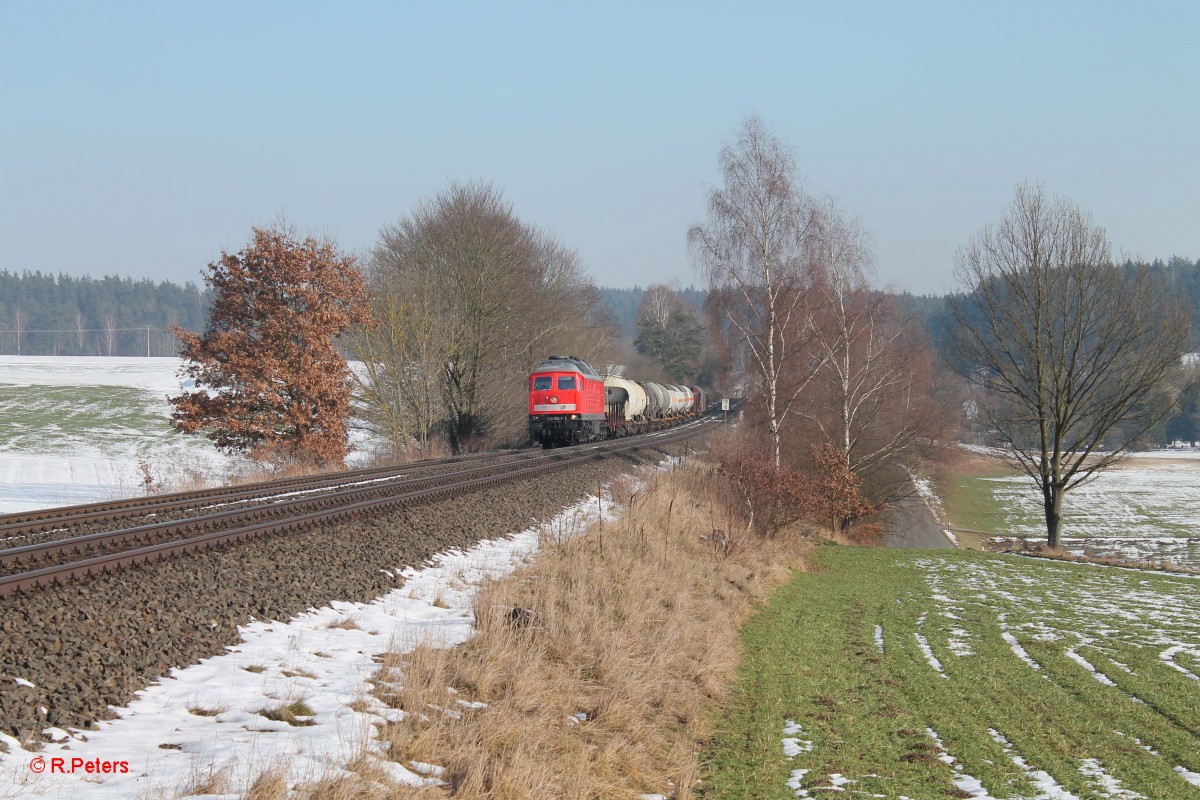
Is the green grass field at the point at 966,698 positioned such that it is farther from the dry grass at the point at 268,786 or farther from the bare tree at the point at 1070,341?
the bare tree at the point at 1070,341

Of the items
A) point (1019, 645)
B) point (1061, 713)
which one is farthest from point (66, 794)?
A: point (1019, 645)

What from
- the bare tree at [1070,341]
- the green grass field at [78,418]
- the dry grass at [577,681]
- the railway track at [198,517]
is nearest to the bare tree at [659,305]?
the green grass field at [78,418]

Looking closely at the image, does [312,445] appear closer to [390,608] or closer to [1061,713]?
[390,608]

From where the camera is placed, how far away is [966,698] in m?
8.87

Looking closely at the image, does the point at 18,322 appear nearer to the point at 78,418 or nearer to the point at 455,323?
the point at 78,418

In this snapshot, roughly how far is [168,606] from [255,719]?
8.06 feet

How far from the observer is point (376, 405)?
1357 inches

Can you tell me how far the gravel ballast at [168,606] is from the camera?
18.4 ft

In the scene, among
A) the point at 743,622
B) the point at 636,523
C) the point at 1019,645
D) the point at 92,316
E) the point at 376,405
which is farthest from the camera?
the point at 92,316

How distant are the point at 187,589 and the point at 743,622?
291 inches

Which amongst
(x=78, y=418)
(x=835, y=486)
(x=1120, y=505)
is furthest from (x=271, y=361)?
(x=1120, y=505)

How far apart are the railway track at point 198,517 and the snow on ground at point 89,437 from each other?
4214mm

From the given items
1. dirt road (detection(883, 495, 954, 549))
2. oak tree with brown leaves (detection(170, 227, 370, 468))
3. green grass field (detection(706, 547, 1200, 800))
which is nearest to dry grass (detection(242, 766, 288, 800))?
green grass field (detection(706, 547, 1200, 800))

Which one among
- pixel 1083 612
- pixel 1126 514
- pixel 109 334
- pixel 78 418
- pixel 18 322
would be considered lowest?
pixel 1126 514
